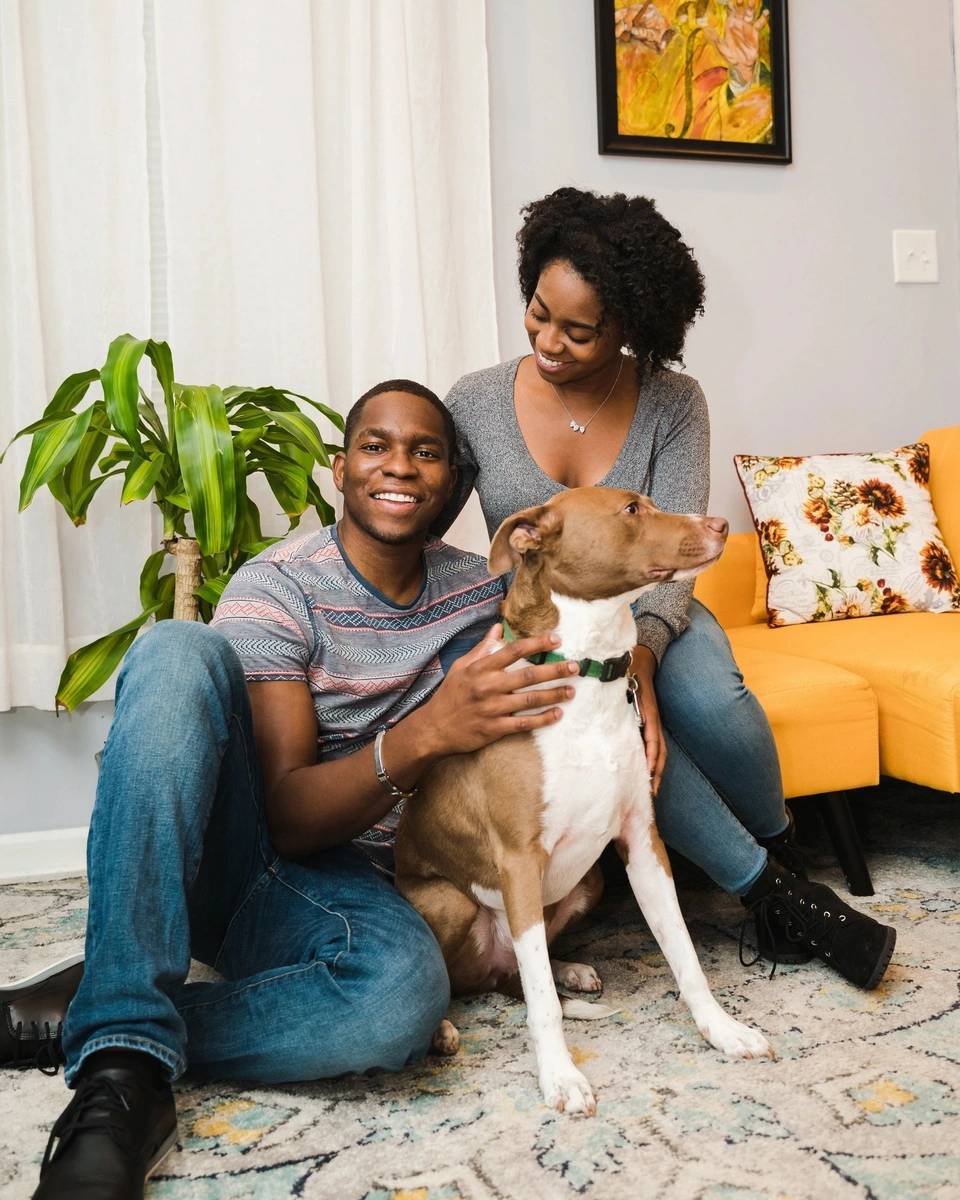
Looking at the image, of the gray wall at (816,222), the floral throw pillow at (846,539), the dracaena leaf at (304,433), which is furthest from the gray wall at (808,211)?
the dracaena leaf at (304,433)

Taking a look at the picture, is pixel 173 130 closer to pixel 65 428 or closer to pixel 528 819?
pixel 65 428

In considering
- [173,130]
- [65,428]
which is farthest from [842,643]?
[173,130]

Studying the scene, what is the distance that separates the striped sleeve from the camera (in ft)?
5.38

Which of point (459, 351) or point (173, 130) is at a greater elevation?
point (173, 130)

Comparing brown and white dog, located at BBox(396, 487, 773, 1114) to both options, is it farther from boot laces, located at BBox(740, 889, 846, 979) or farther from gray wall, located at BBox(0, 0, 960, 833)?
gray wall, located at BBox(0, 0, 960, 833)

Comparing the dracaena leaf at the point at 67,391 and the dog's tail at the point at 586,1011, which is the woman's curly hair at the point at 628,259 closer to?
the dracaena leaf at the point at 67,391

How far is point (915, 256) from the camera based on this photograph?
136 inches

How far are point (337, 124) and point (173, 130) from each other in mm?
405

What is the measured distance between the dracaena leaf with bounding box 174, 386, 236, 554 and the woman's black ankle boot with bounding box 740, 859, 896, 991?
3.83 feet

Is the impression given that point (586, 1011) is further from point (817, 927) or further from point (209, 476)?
point (209, 476)

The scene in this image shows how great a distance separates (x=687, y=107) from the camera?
3164 mm

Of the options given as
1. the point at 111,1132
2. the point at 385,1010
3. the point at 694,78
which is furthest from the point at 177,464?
the point at 694,78

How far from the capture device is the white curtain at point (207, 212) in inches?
103

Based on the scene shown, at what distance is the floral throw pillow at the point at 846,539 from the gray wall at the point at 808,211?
37cm
